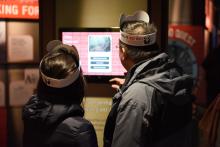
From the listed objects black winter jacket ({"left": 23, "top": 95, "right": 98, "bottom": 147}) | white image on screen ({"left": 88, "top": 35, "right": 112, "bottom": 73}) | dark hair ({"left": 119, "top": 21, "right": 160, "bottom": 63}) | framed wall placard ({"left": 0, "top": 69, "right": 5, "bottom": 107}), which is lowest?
framed wall placard ({"left": 0, "top": 69, "right": 5, "bottom": 107})

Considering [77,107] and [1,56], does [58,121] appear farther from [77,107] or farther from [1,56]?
[1,56]

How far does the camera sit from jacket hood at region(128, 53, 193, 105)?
2.28 meters

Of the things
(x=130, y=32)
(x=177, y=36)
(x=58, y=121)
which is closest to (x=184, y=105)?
(x=130, y=32)

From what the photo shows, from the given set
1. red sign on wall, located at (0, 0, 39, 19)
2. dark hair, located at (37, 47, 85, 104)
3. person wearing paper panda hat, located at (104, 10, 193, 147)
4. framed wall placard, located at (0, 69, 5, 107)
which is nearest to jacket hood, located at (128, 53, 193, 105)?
person wearing paper panda hat, located at (104, 10, 193, 147)

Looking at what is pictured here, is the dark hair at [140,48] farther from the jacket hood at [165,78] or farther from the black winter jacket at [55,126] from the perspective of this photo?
the black winter jacket at [55,126]

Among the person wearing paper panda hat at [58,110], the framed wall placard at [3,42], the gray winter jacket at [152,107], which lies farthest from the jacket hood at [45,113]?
the framed wall placard at [3,42]

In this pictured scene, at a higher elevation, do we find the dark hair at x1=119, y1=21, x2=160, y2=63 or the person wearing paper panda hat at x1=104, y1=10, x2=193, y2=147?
the dark hair at x1=119, y1=21, x2=160, y2=63

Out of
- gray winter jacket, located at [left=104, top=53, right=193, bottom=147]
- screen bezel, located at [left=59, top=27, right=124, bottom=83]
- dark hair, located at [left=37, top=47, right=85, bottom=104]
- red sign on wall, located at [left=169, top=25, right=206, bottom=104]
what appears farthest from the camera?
red sign on wall, located at [left=169, top=25, right=206, bottom=104]

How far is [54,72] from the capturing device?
2.33 m

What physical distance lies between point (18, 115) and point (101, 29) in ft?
4.24

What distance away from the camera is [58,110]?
7.55ft

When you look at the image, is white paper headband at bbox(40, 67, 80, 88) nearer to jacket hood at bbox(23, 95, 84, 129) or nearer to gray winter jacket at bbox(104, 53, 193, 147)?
jacket hood at bbox(23, 95, 84, 129)

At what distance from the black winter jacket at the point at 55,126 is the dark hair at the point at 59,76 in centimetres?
4

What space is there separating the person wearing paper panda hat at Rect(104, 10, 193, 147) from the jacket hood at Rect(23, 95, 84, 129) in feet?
0.85
